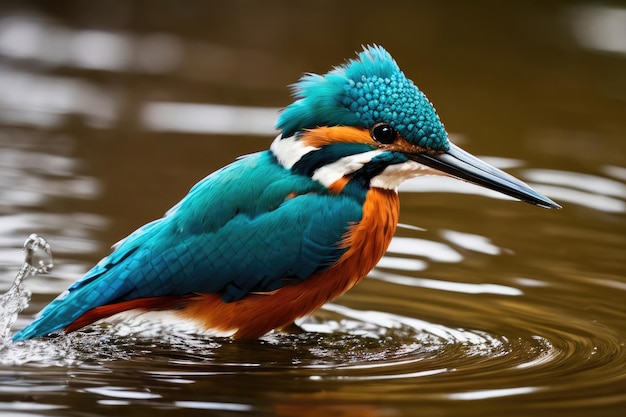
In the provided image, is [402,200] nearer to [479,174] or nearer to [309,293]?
[479,174]

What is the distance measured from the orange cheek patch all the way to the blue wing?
0.55 ft

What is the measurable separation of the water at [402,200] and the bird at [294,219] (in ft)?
0.62

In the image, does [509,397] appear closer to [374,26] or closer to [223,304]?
[223,304]

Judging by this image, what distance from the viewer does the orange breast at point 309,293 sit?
439 cm

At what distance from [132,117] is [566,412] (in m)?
5.02

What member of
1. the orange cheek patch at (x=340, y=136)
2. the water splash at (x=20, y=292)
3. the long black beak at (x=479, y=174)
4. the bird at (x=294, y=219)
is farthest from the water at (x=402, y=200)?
the orange cheek patch at (x=340, y=136)

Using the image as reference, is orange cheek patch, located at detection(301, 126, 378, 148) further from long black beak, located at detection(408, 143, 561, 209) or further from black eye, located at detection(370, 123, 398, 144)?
long black beak, located at detection(408, 143, 561, 209)

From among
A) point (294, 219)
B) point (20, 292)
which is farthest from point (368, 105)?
point (20, 292)

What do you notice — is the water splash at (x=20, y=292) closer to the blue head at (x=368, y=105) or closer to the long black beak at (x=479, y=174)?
the blue head at (x=368, y=105)

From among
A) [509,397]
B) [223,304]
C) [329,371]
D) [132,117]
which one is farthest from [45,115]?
[509,397]

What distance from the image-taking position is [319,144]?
4355mm

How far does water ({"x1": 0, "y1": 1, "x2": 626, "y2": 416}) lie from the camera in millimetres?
3842

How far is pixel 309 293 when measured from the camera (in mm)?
4410

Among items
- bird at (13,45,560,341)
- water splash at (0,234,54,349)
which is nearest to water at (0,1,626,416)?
water splash at (0,234,54,349)
